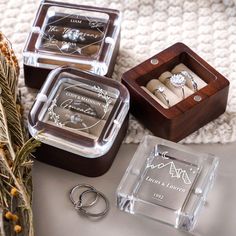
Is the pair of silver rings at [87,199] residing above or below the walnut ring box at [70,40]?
below

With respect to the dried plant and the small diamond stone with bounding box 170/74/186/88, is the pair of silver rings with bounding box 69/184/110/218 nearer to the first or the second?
the dried plant

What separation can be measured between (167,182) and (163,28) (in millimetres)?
267

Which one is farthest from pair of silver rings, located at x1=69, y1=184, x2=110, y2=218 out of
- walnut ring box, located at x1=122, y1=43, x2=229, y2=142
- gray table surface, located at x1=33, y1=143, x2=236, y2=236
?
walnut ring box, located at x1=122, y1=43, x2=229, y2=142

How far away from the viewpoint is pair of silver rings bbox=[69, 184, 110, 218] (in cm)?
92

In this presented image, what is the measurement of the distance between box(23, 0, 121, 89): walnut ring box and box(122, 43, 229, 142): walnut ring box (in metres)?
0.05

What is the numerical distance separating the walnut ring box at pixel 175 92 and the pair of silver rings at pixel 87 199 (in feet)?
0.39

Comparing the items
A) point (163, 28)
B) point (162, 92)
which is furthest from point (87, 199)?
point (163, 28)

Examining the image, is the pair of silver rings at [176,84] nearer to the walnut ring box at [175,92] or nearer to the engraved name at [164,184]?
the walnut ring box at [175,92]

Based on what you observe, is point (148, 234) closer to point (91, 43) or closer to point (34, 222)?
point (34, 222)

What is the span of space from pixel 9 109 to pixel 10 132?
1.3 inches

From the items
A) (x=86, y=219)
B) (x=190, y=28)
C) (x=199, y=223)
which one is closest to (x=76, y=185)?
(x=86, y=219)

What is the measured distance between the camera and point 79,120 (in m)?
0.95

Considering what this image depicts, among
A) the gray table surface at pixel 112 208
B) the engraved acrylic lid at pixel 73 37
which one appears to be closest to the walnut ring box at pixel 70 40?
the engraved acrylic lid at pixel 73 37

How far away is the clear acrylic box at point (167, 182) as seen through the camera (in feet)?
2.98
